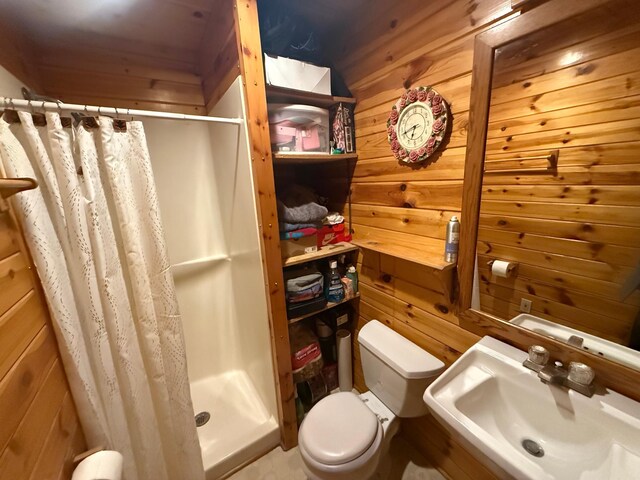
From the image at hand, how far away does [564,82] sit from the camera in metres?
0.75

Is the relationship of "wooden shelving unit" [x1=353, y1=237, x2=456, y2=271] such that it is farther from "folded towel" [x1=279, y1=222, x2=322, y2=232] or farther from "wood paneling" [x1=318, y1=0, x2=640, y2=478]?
"folded towel" [x1=279, y1=222, x2=322, y2=232]

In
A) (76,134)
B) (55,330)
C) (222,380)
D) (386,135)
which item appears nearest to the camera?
(55,330)

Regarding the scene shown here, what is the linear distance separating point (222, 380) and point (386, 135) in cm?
203

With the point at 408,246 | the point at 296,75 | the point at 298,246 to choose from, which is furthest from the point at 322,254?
the point at 296,75

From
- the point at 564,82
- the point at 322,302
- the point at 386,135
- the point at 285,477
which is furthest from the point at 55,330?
the point at 564,82

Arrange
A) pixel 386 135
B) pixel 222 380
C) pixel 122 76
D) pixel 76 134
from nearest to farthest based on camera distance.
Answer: pixel 76 134 < pixel 386 135 < pixel 122 76 < pixel 222 380

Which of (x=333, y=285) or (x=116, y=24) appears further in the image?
(x=333, y=285)

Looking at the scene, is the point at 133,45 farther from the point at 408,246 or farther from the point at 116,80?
the point at 408,246

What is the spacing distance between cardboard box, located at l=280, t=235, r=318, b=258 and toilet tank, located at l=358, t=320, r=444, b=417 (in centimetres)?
57

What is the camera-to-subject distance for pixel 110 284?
872mm

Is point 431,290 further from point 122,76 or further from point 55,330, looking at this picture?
point 122,76

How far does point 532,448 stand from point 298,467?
116cm

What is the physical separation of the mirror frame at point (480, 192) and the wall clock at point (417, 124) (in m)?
0.12

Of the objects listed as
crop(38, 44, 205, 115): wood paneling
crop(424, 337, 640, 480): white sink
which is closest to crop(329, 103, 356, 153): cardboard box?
crop(38, 44, 205, 115): wood paneling
